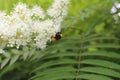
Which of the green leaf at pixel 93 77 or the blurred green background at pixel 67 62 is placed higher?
the blurred green background at pixel 67 62

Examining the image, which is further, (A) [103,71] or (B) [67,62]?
(B) [67,62]

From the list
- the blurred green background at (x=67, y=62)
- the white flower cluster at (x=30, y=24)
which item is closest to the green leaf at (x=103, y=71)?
the blurred green background at (x=67, y=62)

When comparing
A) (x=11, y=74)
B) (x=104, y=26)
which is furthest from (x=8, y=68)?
(x=104, y=26)

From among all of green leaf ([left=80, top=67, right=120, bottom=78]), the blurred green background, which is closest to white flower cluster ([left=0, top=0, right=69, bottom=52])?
the blurred green background

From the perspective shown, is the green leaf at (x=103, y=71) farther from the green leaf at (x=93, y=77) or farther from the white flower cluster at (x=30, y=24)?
the white flower cluster at (x=30, y=24)

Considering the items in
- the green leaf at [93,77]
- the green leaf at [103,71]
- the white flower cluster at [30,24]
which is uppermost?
the white flower cluster at [30,24]

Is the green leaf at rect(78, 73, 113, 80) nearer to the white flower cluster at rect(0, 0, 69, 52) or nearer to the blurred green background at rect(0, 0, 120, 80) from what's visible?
the blurred green background at rect(0, 0, 120, 80)

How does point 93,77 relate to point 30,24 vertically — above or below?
below

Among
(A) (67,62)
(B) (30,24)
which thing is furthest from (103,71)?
(B) (30,24)

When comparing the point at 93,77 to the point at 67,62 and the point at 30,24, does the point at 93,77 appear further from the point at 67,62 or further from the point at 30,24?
the point at 30,24

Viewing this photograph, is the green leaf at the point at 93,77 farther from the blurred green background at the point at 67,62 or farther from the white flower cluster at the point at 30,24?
the white flower cluster at the point at 30,24
